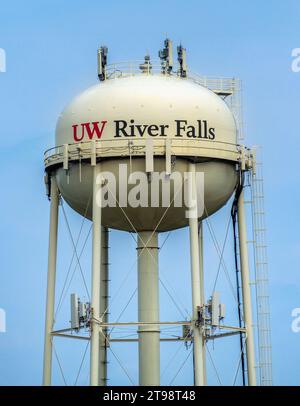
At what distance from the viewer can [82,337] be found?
35.9m

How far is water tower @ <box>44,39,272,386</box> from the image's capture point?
114ft

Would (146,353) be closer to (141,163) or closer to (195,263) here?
(195,263)

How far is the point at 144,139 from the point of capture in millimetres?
34906

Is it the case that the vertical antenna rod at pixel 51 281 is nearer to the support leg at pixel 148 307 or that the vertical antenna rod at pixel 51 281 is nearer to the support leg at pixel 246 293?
the support leg at pixel 148 307

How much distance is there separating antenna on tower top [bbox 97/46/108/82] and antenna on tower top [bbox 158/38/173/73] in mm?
1753

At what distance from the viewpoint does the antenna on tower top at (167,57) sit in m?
37.7

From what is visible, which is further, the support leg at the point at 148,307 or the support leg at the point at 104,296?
the support leg at the point at 104,296

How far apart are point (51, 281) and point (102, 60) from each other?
274 inches

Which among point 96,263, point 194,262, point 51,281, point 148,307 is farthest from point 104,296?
point 194,262

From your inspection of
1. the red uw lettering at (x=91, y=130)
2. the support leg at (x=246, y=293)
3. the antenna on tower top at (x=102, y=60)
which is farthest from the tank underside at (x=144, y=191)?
the antenna on tower top at (x=102, y=60)

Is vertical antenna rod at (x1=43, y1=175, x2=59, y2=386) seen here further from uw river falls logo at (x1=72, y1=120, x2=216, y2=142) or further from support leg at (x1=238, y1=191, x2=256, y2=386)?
support leg at (x1=238, y1=191, x2=256, y2=386)

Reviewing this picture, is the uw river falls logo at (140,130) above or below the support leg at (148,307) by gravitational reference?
above

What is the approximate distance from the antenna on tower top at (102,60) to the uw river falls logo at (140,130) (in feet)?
8.52
